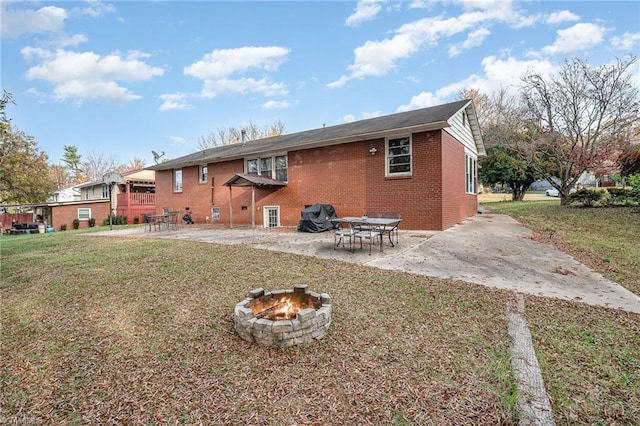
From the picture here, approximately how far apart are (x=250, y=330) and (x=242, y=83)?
24826 millimetres

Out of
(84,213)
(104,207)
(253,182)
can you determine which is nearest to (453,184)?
(253,182)

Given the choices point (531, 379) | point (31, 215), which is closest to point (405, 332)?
point (531, 379)

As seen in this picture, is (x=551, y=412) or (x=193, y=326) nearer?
(x=551, y=412)

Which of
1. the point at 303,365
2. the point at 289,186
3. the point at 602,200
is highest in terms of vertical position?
the point at 289,186

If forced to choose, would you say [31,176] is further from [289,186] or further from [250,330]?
[250,330]

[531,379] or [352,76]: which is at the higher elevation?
[352,76]

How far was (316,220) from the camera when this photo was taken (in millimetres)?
11070

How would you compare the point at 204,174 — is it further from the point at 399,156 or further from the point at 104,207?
the point at 104,207

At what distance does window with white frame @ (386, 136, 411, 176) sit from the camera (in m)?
10.3

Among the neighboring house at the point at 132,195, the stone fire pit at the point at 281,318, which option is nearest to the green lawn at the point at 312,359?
the stone fire pit at the point at 281,318

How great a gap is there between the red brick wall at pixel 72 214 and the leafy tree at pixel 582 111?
31749 mm

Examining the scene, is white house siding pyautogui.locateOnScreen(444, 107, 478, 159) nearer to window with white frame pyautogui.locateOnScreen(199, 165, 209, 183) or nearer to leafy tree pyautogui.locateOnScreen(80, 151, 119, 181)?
window with white frame pyautogui.locateOnScreen(199, 165, 209, 183)

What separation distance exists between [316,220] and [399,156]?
3.90m

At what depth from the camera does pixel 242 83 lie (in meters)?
24.0
